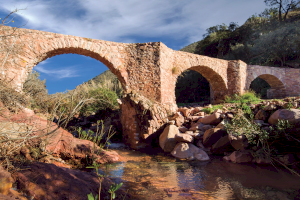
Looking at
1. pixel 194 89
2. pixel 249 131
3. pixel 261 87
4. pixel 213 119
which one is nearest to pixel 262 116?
pixel 249 131

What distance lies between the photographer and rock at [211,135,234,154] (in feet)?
14.6

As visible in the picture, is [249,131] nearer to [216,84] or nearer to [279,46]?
[216,84]

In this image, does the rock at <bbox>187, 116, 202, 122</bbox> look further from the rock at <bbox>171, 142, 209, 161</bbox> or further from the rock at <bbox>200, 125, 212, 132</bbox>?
the rock at <bbox>171, 142, 209, 161</bbox>

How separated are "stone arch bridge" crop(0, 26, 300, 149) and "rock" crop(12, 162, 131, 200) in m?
3.57

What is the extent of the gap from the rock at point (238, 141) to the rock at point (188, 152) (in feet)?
2.18

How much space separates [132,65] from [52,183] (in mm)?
5896

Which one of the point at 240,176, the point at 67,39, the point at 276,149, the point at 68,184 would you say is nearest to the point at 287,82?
the point at 276,149

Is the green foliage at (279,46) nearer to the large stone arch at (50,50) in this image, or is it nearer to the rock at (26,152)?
the large stone arch at (50,50)

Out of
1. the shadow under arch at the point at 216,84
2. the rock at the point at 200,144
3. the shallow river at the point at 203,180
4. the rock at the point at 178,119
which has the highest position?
the shadow under arch at the point at 216,84

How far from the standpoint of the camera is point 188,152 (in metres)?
4.52

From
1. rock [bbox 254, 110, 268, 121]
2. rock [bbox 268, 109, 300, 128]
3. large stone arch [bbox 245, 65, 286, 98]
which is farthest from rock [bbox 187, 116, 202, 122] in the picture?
large stone arch [bbox 245, 65, 286, 98]

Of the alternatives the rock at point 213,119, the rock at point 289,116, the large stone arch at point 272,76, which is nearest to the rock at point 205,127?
the rock at point 213,119

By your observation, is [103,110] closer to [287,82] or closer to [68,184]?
[68,184]

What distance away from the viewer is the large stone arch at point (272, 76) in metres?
12.1
